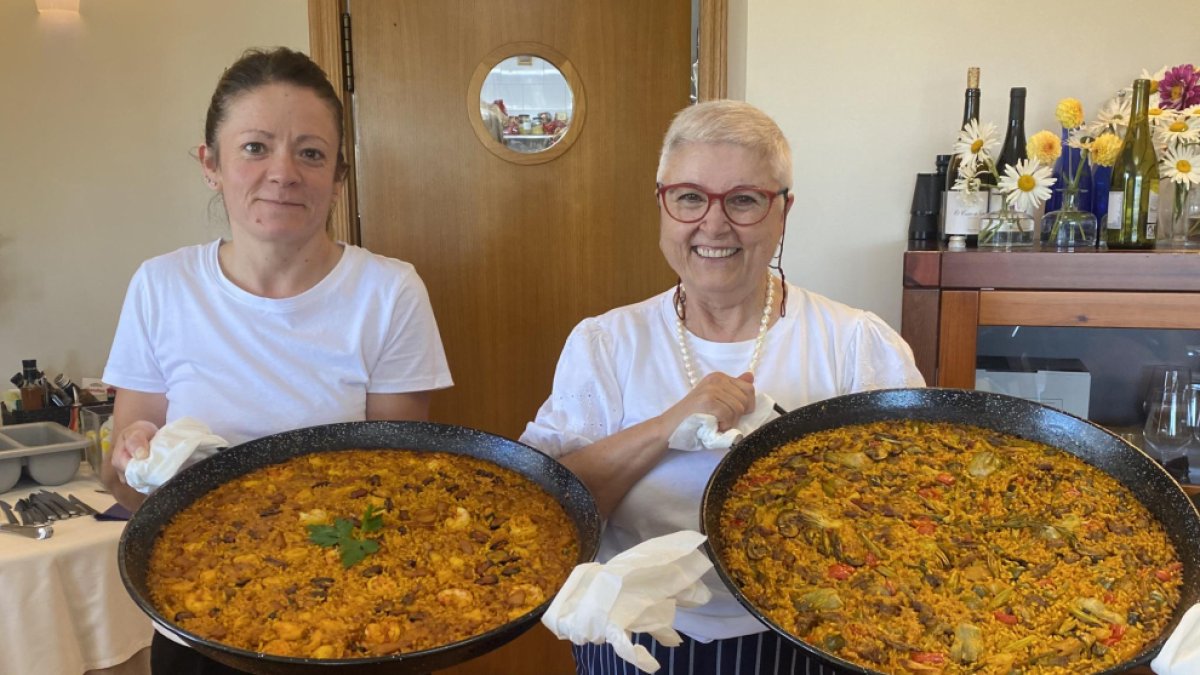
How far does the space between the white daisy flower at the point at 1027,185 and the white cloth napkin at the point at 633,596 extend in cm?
159

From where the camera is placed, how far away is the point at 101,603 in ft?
6.94

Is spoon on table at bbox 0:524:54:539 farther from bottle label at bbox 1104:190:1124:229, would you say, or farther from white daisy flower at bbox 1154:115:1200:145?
white daisy flower at bbox 1154:115:1200:145

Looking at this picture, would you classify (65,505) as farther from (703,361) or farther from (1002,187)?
(1002,187)

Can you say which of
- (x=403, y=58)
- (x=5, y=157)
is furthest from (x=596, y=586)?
(x=5, y=157)

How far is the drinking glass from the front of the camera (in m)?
2.13

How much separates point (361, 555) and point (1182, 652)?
37.9 inches

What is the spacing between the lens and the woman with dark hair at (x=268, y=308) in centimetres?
150

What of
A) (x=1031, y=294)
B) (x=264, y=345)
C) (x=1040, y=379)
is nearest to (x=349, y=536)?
(x=264, y=345)

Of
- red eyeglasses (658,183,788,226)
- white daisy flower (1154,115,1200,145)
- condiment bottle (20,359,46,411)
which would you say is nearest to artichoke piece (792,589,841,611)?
red eyeglasses (658,183,788,226)

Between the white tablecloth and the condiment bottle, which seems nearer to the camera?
the white tablecloth

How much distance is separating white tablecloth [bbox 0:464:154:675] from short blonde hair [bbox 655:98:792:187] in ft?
5.59

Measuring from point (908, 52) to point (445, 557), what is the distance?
1939mm

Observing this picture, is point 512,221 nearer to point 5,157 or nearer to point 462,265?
point 462,265

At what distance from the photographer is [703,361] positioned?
5.04 ft
